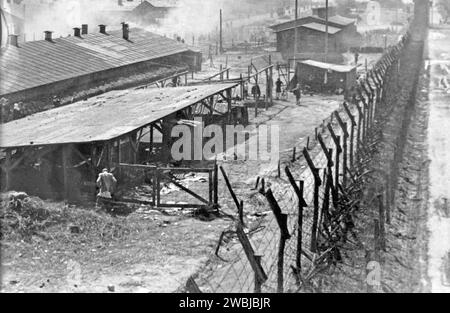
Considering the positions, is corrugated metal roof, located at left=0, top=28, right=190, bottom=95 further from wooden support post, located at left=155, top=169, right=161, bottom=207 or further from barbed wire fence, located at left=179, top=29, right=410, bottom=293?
barbed wire fence, located at left=179, top=29, right=410, bottom=293

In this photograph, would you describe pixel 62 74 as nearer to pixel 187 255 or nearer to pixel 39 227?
pixel 39 227

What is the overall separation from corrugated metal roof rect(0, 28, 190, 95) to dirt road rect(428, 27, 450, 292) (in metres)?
17.3

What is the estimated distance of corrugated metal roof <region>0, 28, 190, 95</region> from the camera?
101 feet

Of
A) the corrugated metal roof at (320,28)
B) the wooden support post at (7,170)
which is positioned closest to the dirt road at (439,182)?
the wooden support post at (7,170)

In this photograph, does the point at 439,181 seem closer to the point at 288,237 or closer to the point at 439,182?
the point at 439,182

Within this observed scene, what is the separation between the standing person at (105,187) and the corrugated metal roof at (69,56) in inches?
496

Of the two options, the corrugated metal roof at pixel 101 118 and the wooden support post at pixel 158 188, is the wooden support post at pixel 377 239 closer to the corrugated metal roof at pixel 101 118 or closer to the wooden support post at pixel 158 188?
the wooden support post at pixel 158 188

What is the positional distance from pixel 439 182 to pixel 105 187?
1046 centimetres

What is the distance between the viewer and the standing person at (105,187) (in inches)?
674

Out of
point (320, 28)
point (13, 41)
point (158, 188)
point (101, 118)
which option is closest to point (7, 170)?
point (101, 118)

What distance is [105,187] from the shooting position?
56.5 feet

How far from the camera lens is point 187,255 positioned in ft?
46.8
